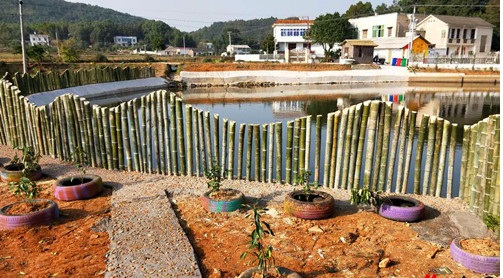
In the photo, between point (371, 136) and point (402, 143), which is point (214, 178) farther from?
point (402, 143)

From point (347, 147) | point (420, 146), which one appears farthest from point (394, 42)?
point (347, 147)

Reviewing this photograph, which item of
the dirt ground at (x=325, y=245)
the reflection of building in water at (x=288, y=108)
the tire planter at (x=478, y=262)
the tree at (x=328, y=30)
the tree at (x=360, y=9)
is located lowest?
the reflection of building in water at (x=288, y=108)

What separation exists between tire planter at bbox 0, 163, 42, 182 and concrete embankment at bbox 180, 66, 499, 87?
1279 inches

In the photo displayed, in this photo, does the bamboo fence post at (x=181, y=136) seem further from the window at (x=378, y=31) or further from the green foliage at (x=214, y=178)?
the window at (x=378, y=31)

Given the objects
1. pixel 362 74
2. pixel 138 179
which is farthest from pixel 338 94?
pixel 138 179

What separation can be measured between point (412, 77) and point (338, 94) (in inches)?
555

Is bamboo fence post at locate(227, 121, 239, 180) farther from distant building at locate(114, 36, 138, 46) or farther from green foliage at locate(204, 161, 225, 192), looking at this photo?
distant building at locate(114, 36, 138, 46)

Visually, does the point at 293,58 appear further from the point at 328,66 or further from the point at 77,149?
the point at 77,149

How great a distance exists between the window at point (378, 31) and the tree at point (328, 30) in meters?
4.59

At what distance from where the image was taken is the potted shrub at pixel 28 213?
630 cm

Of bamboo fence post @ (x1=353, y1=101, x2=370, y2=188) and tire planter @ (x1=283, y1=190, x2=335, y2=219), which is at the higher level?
bamboo fence post @ (x1=353, y1=101, x2=370, y2=188)

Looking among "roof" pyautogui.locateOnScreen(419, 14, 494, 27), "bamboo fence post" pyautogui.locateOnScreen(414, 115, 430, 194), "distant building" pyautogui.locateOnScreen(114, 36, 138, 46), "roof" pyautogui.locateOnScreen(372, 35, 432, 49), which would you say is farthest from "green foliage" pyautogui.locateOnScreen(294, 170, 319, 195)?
"distant building" pyautogui.locateOnScreen(114, 36, 138, 46)

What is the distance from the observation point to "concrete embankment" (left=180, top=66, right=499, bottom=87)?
41.8 m

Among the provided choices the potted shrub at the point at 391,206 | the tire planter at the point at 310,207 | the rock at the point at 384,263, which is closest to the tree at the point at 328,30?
the potted shrub at the point at 391,206
